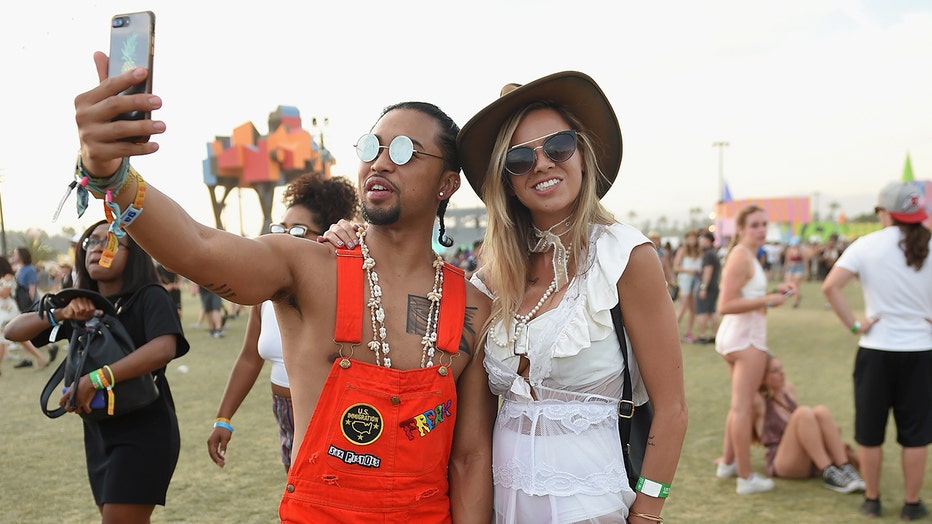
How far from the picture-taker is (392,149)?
2.33m

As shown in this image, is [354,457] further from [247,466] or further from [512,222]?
[247,466]

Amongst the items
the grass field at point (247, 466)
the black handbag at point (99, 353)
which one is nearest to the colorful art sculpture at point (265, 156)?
the grass field at point (247, 466)

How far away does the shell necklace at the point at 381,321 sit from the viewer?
7.11 feet

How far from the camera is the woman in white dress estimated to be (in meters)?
2.25

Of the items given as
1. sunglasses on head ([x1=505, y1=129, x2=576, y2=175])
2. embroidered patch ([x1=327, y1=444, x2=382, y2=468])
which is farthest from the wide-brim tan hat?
embroidered patch ([x1=327, y1=444, x2=382, y2=468])

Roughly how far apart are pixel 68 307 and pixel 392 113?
200cm

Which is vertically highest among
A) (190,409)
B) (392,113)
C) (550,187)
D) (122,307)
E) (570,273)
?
(392,113)

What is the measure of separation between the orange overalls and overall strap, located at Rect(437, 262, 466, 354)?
0.12 metres

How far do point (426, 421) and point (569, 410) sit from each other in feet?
1.62

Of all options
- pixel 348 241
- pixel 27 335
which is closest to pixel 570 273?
pixel 348 241

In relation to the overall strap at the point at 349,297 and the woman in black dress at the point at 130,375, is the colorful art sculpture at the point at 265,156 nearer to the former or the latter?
the woman in black dress at the point at 130,375

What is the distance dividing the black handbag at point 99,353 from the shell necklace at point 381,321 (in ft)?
5.31

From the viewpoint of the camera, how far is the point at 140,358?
322 centimetres

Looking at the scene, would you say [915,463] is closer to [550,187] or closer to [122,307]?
[550,187]
